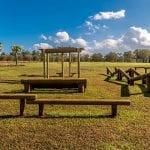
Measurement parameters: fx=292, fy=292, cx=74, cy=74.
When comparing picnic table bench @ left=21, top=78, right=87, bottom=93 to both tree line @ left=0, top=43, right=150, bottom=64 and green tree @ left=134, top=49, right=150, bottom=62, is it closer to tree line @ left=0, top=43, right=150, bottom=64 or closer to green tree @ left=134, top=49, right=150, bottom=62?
tree line @ left=0, top=43, right=150, bottom=64

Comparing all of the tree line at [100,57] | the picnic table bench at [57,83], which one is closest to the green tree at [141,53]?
the tree line at [100,57]

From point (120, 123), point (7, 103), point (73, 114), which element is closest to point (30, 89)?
point (7, 103)

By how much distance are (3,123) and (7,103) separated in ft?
7.94

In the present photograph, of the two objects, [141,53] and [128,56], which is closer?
[128,56]

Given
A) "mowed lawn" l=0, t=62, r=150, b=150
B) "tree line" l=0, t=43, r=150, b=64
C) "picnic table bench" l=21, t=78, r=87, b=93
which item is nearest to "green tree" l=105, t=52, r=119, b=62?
"tree line" l=0, t=43, r=150, b=64

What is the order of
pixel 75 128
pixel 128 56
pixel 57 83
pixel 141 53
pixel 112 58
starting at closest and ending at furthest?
pixel 75 128 < pixel 57 83 < pixel 112 58 < pixel 128 56 < pixel 141 53

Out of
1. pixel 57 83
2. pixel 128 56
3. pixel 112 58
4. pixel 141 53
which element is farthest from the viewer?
pixel 141 53

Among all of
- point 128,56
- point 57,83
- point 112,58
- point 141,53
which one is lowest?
point 57,83

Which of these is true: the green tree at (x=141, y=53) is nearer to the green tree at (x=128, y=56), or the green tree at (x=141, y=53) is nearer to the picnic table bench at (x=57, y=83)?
the green tree at (x=128, y=56)

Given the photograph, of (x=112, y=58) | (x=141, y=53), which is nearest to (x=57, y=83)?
(x=112, y=58)

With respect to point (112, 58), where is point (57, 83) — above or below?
below

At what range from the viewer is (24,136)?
582 centimetres

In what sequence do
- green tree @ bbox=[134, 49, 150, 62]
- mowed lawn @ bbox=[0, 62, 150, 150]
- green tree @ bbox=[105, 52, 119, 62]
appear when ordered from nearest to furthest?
mowed lawn @ bbox=[0, 62, 150, 150]
green tree @ bbox=[105, 52, 119, 62]
green tree @ bbox=[134, 49, 150, 62]

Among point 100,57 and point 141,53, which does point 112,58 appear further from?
point 141,53
